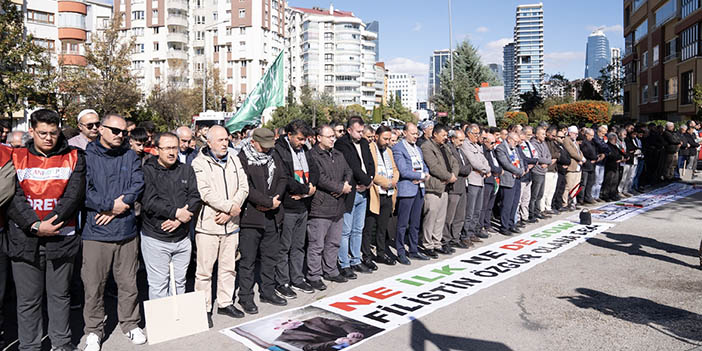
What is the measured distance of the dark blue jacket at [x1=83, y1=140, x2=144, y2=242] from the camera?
502 cm

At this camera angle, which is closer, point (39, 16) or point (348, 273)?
point (348, 273)

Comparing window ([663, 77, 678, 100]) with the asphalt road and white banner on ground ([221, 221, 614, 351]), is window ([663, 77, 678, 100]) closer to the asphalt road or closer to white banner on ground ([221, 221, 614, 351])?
the asphalt road

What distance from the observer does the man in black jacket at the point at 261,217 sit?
20.2 ft

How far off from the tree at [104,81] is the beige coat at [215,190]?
26.0 meters

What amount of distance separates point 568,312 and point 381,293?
2.13 meters

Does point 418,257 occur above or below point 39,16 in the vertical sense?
below

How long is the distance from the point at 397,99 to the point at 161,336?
81.8 metres

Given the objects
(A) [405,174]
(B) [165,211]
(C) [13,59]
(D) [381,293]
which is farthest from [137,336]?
(C) [13,59]

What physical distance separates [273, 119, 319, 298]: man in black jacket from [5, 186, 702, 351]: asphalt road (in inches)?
14.6

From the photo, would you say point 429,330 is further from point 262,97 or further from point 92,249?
point 262,97

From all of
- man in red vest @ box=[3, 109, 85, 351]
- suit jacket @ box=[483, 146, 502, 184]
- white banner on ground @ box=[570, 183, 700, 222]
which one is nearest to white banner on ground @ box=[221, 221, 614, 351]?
suit jacket @ box=[483, 146, 502, 184]

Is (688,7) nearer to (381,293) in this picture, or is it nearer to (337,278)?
(337,278)

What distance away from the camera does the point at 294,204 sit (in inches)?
268

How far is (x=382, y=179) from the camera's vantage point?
312 inches
